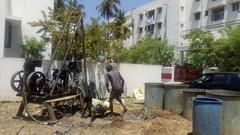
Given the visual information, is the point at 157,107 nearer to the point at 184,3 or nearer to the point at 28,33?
the point at 28,33

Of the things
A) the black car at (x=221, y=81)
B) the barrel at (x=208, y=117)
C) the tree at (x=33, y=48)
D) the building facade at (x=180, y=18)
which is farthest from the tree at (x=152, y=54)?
the barrel at (x=208, y=117)

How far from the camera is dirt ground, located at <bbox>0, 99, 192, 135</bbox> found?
11.2m

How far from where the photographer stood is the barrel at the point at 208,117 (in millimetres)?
10219

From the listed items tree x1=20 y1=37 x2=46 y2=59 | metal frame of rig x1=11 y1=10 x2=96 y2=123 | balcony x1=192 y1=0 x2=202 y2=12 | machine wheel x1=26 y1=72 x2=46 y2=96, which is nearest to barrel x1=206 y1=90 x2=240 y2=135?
metal frame of rig x1=11 y1=10 x2=96 y2=123

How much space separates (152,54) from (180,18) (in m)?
19.5

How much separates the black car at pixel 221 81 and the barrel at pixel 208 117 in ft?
29.7

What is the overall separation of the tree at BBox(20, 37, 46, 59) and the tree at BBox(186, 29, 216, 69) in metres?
12.1

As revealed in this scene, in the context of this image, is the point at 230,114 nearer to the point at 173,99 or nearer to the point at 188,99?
the point at 188,99

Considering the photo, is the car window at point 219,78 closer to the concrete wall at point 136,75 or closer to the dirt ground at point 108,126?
the concrete wall at point 136,75

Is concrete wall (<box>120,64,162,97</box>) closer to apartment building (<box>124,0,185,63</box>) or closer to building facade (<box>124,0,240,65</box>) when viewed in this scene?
building facade (<box>124,0,240,65</box>)

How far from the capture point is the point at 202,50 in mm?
30750

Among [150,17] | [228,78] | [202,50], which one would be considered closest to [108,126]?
[228,78]

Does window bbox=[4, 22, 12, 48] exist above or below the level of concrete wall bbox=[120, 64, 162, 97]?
above

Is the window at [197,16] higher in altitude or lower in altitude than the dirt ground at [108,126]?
higher
